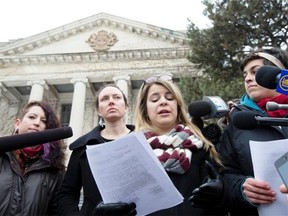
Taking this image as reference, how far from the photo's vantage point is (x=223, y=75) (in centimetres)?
1230

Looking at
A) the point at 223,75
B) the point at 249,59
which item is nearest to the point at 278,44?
the point at 223,75

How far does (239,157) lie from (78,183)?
4.99ft

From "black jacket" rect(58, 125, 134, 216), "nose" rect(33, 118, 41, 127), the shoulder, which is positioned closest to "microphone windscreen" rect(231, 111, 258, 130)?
"black jacket" rect(58, 125, 134, 216)

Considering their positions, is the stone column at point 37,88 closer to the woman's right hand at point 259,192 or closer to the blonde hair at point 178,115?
the blonde hair at point 178,115

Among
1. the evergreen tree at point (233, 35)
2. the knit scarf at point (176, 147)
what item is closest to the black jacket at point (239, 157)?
the knit scarf at point (176, 147)

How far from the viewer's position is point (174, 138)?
266 centimetres

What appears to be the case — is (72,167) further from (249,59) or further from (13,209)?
(249,59)

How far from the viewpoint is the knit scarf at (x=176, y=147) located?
255 cm

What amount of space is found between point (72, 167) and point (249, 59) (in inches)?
78.0

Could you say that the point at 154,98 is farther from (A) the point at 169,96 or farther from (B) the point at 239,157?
(B) the point at 239,157

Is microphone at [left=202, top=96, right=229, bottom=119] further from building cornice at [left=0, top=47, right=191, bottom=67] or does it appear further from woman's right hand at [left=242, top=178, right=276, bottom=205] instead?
building cornice at [left=0, top=47, right=191, bottom=67]

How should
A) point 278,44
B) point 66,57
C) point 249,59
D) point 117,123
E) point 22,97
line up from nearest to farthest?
point 249,59 → point 117,123 → point 278,44 → point 66,57 → point 22,97

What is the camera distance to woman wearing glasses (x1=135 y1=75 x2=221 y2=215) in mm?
2557

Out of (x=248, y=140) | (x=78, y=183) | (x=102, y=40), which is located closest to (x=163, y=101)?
(x=248, y=140)
